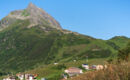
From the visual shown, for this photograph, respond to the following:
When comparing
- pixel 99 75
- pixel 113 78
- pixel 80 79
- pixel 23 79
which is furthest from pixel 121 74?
pixel 23 79

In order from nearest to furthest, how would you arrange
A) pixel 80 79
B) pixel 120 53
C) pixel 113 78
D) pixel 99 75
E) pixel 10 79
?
pixel 113 78, pixel 99 75, pixel 80 79, pixel 120 53, pixel 10 79

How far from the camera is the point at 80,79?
7539 mm

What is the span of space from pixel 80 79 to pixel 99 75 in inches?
32.6

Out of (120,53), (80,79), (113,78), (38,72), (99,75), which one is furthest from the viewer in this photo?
(38,72)

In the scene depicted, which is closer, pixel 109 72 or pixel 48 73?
pixel 109 72

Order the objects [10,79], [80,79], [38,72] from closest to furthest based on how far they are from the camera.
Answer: [80,79] < [10,79] < [38,72]

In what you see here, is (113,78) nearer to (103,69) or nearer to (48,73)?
(103,69)

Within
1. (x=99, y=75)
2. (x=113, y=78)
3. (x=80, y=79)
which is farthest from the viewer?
(x=80, y=79)

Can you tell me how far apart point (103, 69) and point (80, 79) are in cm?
83

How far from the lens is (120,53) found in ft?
155

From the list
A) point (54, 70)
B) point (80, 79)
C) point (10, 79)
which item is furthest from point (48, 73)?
point (80, 79)

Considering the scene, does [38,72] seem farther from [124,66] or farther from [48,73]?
[124,66]

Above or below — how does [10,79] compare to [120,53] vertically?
below

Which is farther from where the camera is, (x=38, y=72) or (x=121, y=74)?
(x=38, y=72)
